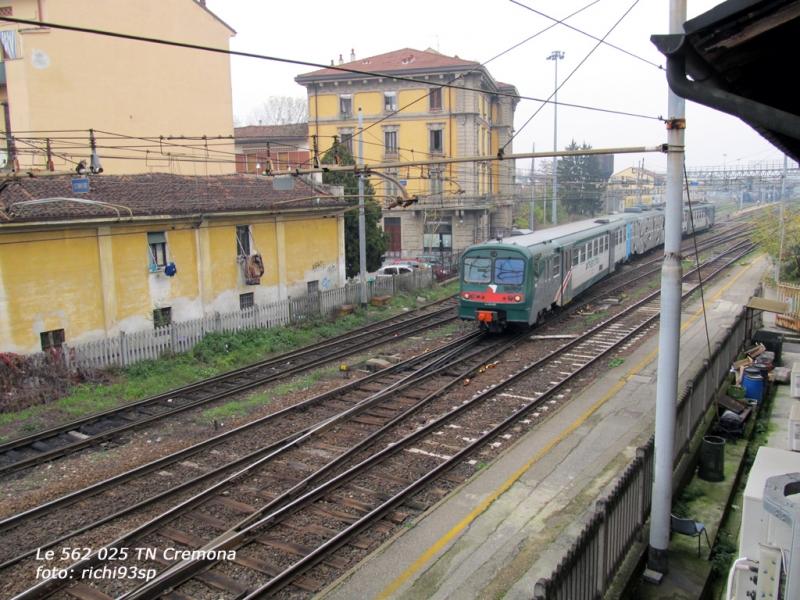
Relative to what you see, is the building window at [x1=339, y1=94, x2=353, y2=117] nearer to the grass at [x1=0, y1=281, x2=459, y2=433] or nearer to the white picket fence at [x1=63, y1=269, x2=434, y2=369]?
the white picket fence at [x1=63, y1=269, x2=434, y2=369]

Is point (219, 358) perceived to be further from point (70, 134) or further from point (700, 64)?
point (700, 64)

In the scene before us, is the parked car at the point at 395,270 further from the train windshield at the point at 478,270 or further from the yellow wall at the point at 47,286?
the yellow wall at the point at 47,286

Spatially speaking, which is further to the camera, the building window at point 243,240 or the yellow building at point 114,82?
the building window at point 243,240

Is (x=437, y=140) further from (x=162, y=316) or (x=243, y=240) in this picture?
(x=162, y=316)

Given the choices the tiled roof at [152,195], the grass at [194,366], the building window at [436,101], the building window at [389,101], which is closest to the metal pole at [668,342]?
the tiled roof at [152,195]

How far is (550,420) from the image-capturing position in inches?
450

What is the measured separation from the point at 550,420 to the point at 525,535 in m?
4.19

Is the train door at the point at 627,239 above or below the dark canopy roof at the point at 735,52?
below

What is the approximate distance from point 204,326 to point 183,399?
4.45 metres

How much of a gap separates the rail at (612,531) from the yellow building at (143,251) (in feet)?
31.3

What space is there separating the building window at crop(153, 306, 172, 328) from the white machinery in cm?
1625

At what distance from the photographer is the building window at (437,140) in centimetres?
4519

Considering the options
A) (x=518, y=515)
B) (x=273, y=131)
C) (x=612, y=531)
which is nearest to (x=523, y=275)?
(x=518, y=515)

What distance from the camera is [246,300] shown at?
847 inches
